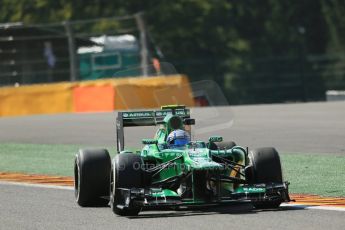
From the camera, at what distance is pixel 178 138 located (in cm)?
1078

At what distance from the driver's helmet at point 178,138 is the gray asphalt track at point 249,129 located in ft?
8.60

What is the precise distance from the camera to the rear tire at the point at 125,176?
995cm

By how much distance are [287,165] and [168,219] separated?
5300mm

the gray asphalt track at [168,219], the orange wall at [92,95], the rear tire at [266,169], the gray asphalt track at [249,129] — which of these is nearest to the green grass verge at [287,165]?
the gray asphalt track at [249,129]

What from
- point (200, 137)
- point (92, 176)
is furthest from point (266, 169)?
point (200, 137)

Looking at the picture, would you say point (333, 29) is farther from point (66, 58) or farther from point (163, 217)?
point (163, 217)

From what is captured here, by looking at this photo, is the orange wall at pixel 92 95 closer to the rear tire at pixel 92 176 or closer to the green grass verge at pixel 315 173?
the green grass verge at pixel 315 173

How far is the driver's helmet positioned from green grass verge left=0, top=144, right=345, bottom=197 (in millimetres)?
1718

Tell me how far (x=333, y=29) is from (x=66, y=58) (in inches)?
1802

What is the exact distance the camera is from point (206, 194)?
987 cm

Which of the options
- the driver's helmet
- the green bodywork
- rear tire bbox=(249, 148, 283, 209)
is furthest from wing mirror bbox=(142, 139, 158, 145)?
rear tire bbox=(249, 148, 283, 209)

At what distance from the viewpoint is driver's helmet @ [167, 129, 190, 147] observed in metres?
10.8

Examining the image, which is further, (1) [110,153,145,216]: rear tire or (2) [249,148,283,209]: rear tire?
(2) [249,148,283,209]: rear tire

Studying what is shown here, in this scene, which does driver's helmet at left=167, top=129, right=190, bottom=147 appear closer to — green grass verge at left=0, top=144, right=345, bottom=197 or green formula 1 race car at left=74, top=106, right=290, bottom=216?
green formula 1 race car at left=74, top=106, right=290, bottom=216
